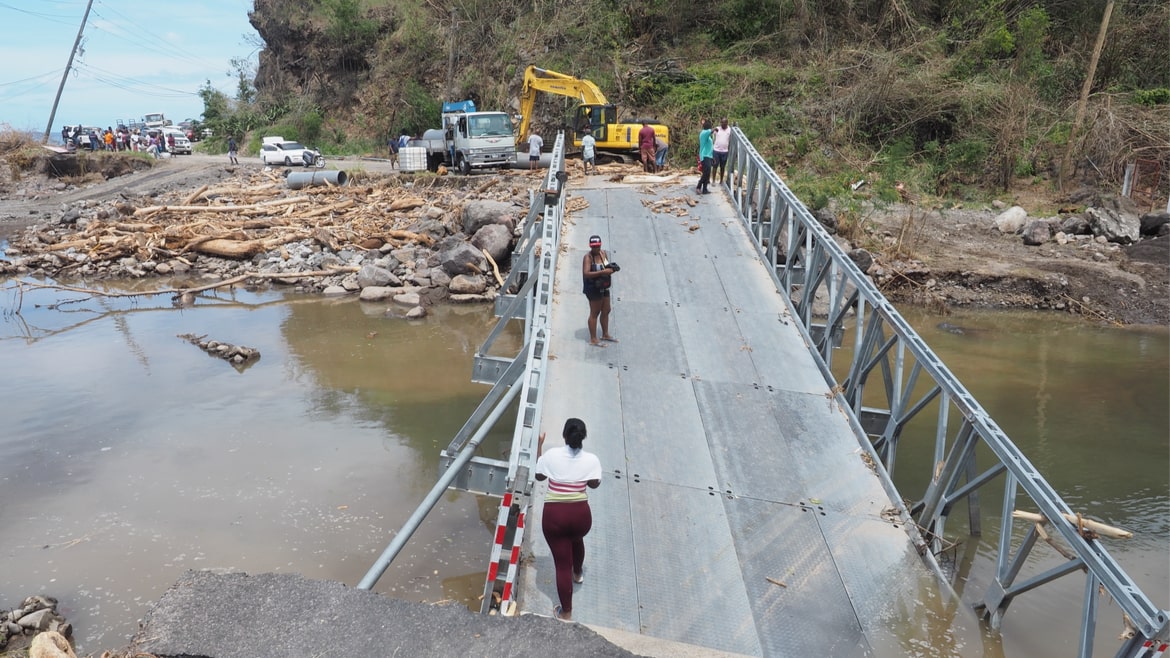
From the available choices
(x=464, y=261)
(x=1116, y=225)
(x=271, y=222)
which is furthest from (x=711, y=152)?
(x=271, y=222)

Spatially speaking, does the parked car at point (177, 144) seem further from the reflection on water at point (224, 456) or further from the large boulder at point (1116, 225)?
the large boulder at point (1116, 225)

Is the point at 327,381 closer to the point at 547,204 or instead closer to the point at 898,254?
the point at 547,204

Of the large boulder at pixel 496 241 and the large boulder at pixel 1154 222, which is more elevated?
the large boulder at pixel 1154 222

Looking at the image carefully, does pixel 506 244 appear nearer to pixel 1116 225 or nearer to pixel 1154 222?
pixel 1116 225

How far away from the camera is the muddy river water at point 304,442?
723 cm

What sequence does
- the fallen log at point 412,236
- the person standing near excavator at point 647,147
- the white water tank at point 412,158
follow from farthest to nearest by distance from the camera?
1. the white water tank at point 412,158
2. the fallen log at point 412,236
3. the person standing near excavator at point 647,147

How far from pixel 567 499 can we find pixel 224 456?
6637 mm

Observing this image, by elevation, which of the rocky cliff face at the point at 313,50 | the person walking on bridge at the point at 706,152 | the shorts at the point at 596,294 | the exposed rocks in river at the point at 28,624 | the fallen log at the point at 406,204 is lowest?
the exposed rocks in river at the point at 28,624

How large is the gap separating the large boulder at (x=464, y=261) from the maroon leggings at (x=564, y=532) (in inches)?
503

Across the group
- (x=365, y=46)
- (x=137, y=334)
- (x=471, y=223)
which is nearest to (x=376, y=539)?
(x=137, y=334)

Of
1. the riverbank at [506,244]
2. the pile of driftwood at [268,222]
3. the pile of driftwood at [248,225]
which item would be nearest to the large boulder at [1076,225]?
the riverbank at [506,244]

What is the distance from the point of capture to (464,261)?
17141 mm

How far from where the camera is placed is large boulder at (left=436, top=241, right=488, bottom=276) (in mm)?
17094

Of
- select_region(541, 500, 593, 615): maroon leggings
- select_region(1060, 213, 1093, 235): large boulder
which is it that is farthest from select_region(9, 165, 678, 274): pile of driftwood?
select_region(541, 500, 593, 615): maroon leggings
